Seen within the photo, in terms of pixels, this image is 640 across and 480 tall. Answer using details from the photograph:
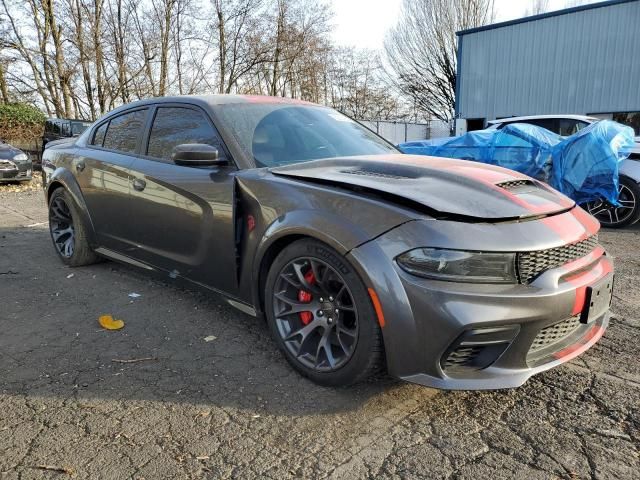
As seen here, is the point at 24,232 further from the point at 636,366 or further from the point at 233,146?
the point at 636,366

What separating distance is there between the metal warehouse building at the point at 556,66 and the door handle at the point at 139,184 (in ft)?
61.9

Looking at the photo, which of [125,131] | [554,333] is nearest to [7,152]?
[125,131]

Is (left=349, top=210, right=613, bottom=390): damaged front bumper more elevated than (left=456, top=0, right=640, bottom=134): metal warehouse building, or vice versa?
(left=456, top=0, right=640, bottom=134): metal warehouse building

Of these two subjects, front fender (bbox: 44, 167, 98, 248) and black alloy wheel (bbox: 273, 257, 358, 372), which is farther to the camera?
front fender (bbox: 44, 167, 98, 248)

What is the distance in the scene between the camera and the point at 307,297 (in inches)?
99.6

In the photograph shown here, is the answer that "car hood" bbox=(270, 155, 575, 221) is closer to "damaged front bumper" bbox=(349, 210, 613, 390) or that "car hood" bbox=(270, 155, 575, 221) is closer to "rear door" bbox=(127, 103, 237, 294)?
"damaged front bumper" bbox=(349, 210, 613, 390)

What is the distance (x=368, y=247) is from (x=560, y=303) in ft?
2.74

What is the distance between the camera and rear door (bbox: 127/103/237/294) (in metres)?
2.89

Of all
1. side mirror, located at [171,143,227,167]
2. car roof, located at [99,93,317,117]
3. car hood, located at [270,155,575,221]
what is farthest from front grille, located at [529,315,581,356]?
car roof, located at [99,93,317,117]

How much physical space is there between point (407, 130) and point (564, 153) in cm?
2121

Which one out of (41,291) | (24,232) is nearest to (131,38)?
(24,232)

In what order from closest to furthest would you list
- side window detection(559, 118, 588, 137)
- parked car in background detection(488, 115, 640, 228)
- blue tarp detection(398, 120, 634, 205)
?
blue tarp detection(398, 120, 634, 205) → parked car in background detection(488, 115, 640, 228) → side window detection(559, 118, 588, 137)

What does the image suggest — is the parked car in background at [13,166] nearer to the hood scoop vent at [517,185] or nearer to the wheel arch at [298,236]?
the wheel arch at [298,236]

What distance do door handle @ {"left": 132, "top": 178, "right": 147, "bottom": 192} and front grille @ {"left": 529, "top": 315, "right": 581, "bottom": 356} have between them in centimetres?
268
